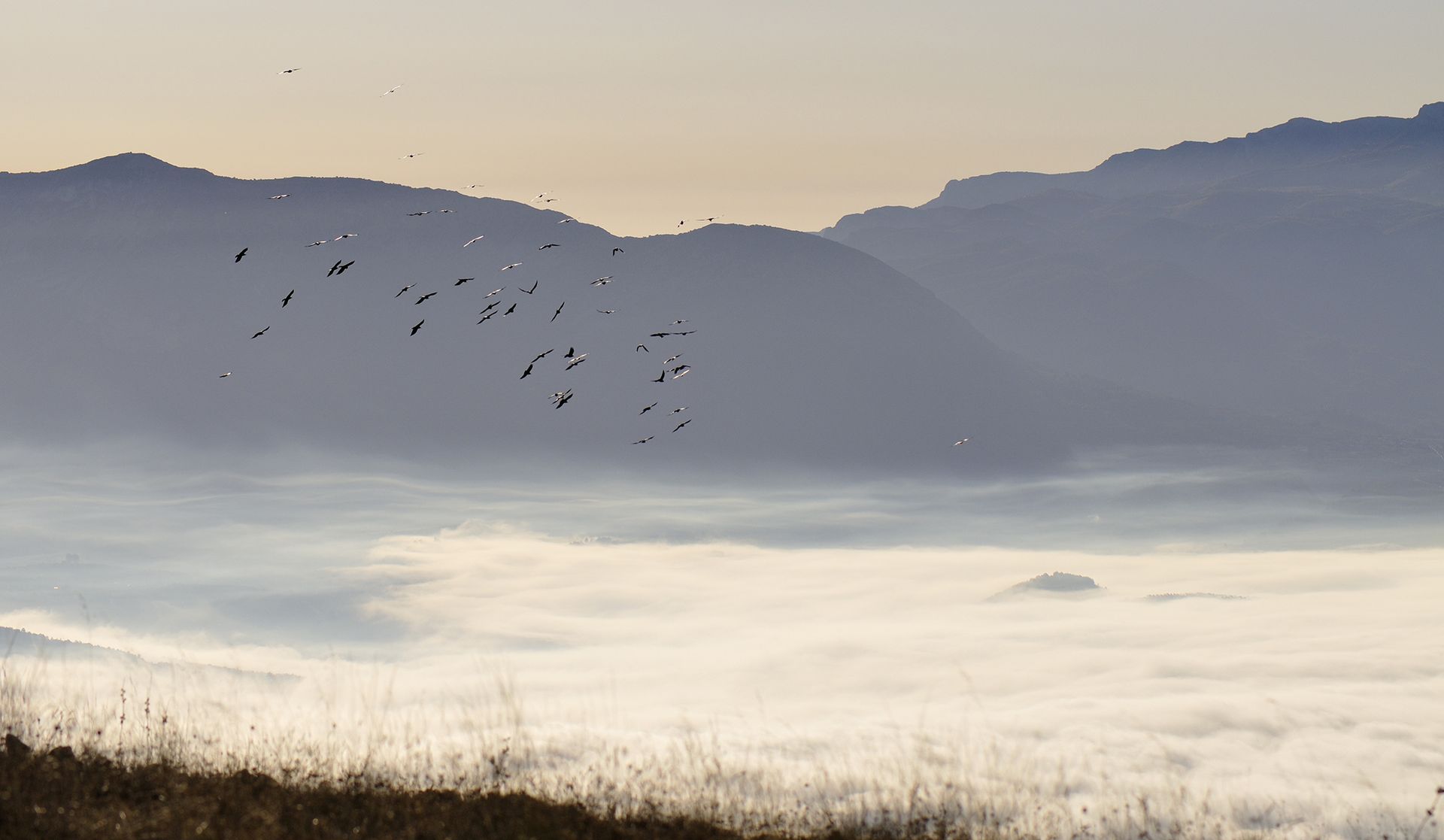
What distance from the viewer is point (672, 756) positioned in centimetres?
2269

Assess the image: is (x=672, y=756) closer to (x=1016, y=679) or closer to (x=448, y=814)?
(x=448, y=814)

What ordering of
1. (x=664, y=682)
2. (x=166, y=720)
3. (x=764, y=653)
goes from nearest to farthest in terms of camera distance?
(x=166, y=720) < (x=664, y=682) < (x=764, y=653)

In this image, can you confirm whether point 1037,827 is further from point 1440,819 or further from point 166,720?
point 166,720

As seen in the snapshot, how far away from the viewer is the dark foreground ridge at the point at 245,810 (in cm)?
1616

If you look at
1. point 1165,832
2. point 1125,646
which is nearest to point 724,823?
point 1165,832

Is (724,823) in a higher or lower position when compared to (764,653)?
higher

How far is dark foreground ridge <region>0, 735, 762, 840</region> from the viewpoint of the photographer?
1616cm

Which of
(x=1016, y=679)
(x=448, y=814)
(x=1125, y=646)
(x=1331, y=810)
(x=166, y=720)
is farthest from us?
(x=1125, y=646)

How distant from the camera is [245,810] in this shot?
1727cm

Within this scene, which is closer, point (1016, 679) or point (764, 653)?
point (1016, 679)

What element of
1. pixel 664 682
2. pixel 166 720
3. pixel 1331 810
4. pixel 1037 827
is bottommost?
pixel 664 682

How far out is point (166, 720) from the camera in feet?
70.8

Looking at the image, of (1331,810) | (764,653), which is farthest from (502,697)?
(764,653)

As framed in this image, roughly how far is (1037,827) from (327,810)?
38.0ft
